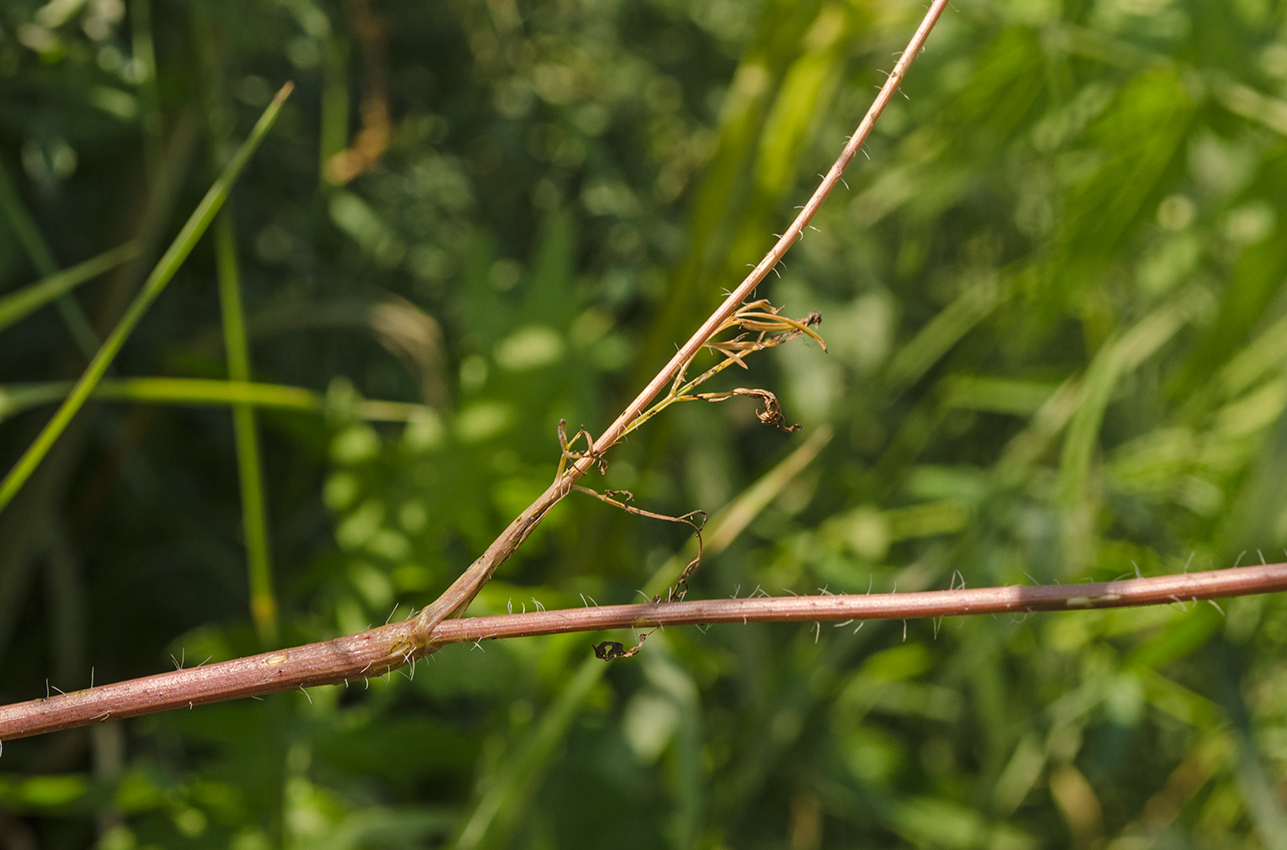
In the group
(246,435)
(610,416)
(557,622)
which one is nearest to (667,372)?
(557,622)

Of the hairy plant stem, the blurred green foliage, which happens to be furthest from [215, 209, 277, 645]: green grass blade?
the hairy plant stem

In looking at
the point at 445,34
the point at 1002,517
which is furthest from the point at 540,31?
the point at 1002,517

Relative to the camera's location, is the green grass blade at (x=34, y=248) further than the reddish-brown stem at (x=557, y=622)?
Yes

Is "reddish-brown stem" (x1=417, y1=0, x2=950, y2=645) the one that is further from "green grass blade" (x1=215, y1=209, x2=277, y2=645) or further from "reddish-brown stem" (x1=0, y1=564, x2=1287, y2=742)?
"green grass blade" (x1=215, y1=209, x2=277, y2=645)

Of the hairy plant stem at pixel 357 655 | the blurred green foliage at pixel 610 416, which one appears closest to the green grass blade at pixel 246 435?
the blurred green foliage at pixel 610 416

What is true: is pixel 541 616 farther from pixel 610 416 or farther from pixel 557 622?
pixel 610 416

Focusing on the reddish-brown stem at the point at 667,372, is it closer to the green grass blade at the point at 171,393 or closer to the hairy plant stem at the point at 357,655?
the hairy plant stem at the point at 357,655
